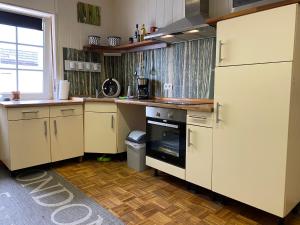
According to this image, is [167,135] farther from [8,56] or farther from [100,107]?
[8,56]

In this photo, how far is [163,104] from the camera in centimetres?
223

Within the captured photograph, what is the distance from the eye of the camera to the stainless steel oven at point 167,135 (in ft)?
Result: 7.13

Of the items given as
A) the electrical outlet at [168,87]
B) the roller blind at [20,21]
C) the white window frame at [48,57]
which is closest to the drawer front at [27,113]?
the white window frame at [48,57]

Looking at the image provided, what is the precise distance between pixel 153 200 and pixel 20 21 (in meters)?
2.66

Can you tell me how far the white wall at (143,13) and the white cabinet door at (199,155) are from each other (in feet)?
4.83

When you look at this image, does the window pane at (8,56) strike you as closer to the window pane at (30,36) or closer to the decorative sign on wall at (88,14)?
the window pane at (30,36)

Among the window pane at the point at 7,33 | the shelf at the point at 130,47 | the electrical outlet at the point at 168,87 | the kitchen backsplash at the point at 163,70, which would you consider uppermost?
the window pane at the point at 7,33

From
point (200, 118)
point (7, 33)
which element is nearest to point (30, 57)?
point (7, 33)

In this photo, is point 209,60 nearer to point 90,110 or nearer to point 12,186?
point 90,110

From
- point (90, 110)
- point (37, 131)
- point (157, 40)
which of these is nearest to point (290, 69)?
point (157, 40)

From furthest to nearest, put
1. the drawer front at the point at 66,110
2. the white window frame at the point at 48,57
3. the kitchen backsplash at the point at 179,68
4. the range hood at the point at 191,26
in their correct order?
the white window frame at the point at 48,57, the drawer front at the point at 66,110, the kitchen backsplash at the point at 179,68, the range hood at the point at 191,26

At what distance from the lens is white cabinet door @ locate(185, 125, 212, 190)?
1.96 metres

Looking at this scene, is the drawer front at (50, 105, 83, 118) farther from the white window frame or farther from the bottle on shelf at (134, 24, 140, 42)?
the bottle on shelf at (134, 24, 140, 42)

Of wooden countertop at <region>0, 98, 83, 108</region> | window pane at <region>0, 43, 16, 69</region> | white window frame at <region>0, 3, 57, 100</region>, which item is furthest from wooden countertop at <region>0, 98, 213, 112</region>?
window pane at <region>0, 43, 16, 69</region>
